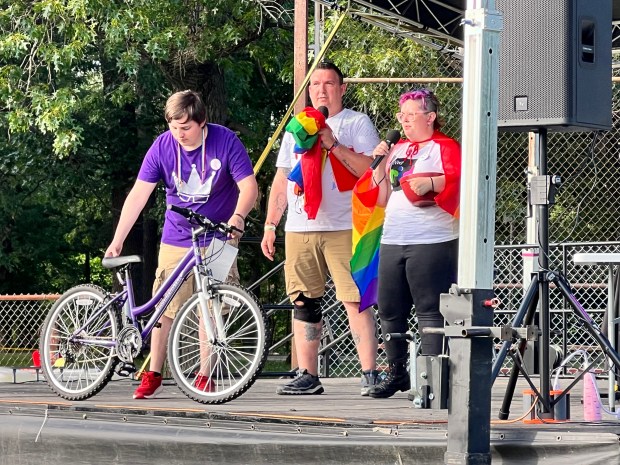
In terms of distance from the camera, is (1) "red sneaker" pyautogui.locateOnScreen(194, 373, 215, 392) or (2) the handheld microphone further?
(2) the handheld microphone

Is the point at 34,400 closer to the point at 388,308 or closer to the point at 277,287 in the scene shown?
the point at 388,308

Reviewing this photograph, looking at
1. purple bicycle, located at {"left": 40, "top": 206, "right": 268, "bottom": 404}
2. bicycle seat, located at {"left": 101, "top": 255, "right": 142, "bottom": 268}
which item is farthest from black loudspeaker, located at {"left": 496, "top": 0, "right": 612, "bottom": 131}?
bicycle seat, located at {"left": 101, "top": 255, "right": 142, "bottom": 268}

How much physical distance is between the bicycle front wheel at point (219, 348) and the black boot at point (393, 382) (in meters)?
0.79

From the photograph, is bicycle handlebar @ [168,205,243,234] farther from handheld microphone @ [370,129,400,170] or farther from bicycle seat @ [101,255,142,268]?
handheld microphone @ [370,129,400,170]

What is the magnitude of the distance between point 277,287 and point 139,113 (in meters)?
4.89

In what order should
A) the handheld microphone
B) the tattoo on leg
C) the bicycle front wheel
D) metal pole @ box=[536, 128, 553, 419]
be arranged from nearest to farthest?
metal pole @ box=[536, 128, 553, 419] < the bicycle front wheel < the handheld microphone < the tattoo on leg

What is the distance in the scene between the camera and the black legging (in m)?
5.40

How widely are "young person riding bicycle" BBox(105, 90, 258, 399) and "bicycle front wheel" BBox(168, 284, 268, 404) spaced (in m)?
0.36

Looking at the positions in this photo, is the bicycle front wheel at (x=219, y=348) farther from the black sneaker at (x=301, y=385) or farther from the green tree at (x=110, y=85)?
the green tree at (x=110, y=85)

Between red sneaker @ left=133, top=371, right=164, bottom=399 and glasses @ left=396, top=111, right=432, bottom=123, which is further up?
glasses @ left=396, top=111, right=432, bottom=123

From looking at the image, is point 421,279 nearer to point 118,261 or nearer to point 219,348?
point 219,348

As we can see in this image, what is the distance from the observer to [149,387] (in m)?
5.80

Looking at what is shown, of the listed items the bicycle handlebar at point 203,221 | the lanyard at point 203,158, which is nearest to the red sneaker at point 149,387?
the bicycle handlebar at point 203,221

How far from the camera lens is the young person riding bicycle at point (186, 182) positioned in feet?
18.5
